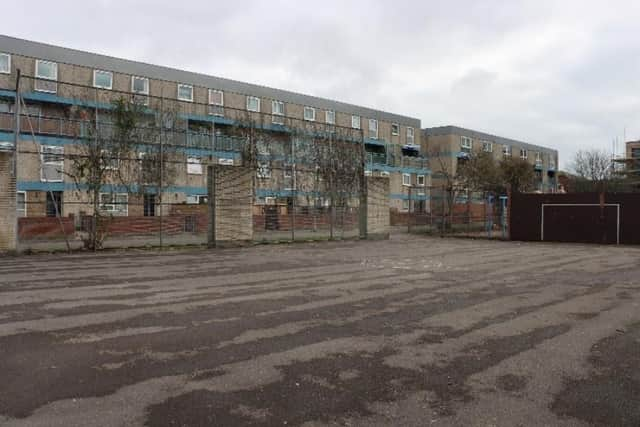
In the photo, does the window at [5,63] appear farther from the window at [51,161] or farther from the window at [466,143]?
the window at [466,143]

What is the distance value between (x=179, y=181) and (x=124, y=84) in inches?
412

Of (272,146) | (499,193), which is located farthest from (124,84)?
(499,193)

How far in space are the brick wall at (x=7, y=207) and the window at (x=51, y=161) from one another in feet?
3.82

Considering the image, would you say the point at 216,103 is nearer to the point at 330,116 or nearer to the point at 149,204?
the point at 330,116

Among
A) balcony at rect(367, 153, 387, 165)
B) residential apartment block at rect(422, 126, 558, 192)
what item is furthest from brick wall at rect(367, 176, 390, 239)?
residential apartment block at rect(422, 126, 558, 192)

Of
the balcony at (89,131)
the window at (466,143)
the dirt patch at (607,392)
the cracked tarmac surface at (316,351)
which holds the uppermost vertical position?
the window at (466,143)

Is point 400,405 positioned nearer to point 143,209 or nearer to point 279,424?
point 279,424

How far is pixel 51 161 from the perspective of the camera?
19.3 m

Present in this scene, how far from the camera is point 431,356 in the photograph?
221 inches

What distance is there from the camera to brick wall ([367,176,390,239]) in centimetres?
2633

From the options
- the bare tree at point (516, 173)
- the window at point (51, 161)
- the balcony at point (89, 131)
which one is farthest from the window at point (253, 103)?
the window at point (51, 161)

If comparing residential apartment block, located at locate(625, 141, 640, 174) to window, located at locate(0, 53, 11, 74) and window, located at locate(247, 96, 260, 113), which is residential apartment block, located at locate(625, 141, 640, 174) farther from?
window, located at locate(0, 53, 11, 74)

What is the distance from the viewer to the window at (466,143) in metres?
66.4

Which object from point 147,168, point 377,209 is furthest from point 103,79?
point 377,209
